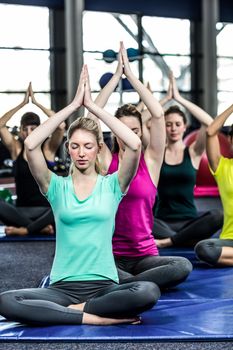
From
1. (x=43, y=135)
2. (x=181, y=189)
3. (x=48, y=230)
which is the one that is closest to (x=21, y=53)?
(x=48, y=230)

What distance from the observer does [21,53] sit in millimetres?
9891

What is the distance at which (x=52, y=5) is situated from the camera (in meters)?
9.84

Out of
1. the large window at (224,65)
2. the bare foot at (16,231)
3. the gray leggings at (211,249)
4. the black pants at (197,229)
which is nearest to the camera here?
the gray leggings at (211,249)

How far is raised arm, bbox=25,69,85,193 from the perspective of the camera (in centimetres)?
241

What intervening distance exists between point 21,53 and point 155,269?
7.52 meters

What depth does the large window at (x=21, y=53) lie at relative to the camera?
9727 mm

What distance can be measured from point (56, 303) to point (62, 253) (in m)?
0.18

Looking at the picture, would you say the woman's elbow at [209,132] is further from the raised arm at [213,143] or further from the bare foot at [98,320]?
the bare foot at [98,320]

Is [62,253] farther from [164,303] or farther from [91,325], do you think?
[164,303]

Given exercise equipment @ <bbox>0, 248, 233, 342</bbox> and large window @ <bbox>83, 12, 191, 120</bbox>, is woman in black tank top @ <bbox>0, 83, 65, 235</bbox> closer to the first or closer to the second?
exercise equipment @ <bbox>0, 248, 233, 342</bbox>

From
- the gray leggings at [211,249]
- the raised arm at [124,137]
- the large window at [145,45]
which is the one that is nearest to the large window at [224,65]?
the large window at [145,45]

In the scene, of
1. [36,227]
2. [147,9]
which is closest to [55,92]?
[147,9]

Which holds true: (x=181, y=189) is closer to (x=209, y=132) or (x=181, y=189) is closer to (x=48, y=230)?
(x=209, y=132)

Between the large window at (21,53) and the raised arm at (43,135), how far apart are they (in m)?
7.33
